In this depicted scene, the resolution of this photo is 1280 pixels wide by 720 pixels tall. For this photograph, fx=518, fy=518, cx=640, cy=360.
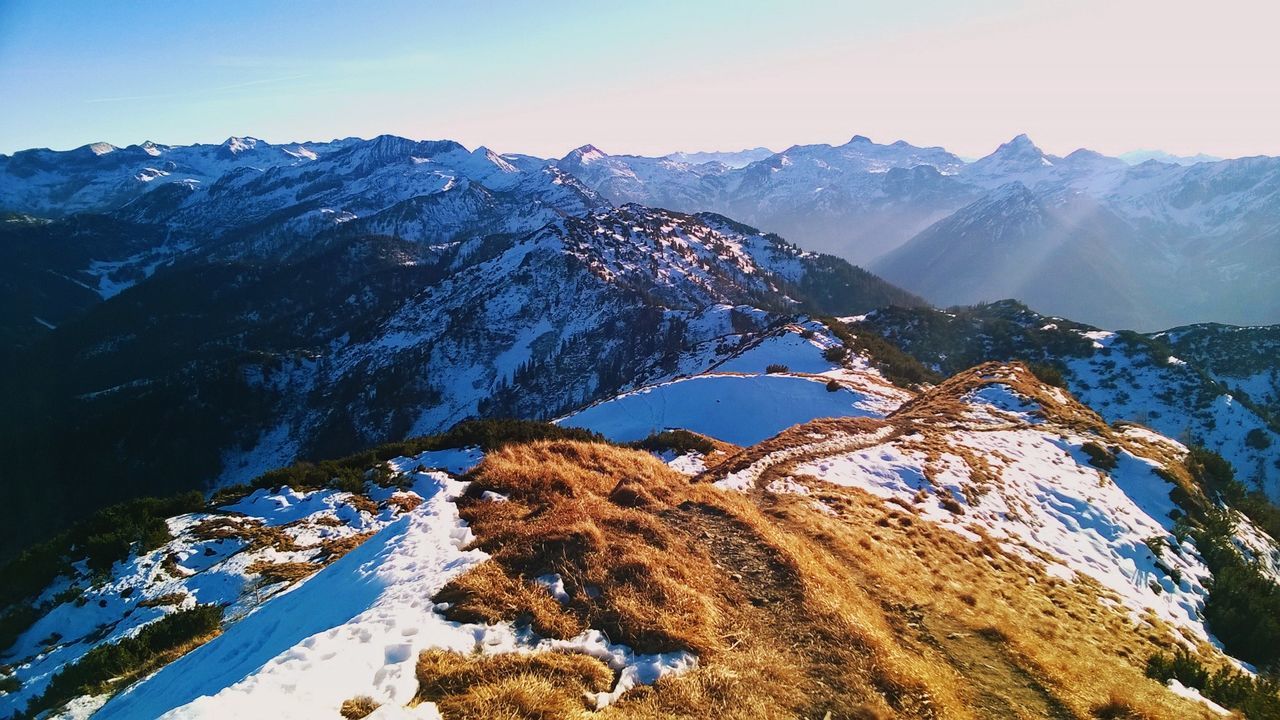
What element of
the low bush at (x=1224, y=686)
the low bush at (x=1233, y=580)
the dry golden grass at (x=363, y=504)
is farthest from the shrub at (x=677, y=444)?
the low bush at (x=1224, y=686)

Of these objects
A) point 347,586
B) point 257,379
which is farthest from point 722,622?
point 257,379

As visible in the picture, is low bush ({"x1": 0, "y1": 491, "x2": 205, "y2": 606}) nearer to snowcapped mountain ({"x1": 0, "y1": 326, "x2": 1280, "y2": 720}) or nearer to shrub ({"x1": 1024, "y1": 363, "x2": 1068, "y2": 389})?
snowcapped mountain ({"x1": 0, "y1": 326, "x2": 1280, "y2": 720})

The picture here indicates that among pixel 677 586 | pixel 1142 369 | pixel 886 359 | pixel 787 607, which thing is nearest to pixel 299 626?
pixel 677 586

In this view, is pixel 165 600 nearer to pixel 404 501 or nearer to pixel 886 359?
pixel 404 501

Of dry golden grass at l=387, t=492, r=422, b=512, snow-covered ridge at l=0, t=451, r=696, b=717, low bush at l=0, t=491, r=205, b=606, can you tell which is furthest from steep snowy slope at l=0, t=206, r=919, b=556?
snow-covered ridge at l=0, t=451, r=696, b=717

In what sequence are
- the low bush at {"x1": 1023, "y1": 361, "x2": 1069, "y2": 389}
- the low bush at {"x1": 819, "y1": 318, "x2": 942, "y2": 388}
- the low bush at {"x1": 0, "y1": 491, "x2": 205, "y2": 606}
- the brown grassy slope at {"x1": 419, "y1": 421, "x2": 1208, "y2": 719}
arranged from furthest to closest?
1. the low bush at {"x1": 819, "y1": 318, "x2": 942, "y2": 388}
2. the low bush at {"x1": 1023, "y1": 361, "x2": 1069, "y2": 389}
3. the low bush at {"x1": 0, "y1": 491, "x2": 205, "y2": 606}
4. the brown grassy slope at {"x1": 419, "y1": 421, "x2": 1208, "y2": 719}

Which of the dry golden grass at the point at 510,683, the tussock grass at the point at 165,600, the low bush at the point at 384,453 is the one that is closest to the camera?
the dry golden grass at the point at 510,683

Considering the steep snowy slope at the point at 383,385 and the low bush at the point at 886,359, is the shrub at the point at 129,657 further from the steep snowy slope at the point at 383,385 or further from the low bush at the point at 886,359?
the steep snowy slope at the point at 383,385
